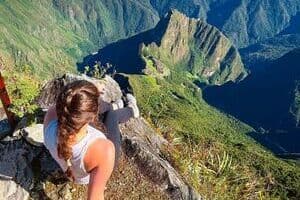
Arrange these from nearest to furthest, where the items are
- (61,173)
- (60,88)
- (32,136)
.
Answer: (61,173), (32,136), (60,88)

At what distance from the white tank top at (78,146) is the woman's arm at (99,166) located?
0.13 metres

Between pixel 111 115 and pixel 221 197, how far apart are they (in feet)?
11.7

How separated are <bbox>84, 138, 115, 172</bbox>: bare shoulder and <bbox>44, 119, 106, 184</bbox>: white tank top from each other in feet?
0.23

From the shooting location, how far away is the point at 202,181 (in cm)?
1184

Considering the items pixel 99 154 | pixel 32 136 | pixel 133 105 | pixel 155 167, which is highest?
pixel 99 154

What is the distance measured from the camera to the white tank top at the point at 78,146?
695 centimetres

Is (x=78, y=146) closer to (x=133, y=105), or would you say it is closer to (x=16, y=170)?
(x=16, y=170)

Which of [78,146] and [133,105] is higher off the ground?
[78,146]

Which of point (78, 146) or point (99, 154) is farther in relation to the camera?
point (78, 146)

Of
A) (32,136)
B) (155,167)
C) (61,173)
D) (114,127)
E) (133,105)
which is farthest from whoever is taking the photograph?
(133,105)

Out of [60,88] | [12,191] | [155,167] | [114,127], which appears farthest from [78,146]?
[60,88]

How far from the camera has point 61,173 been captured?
9.25 m

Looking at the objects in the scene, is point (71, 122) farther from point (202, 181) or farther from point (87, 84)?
point (202, 181)

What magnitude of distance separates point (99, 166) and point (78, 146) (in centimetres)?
43
